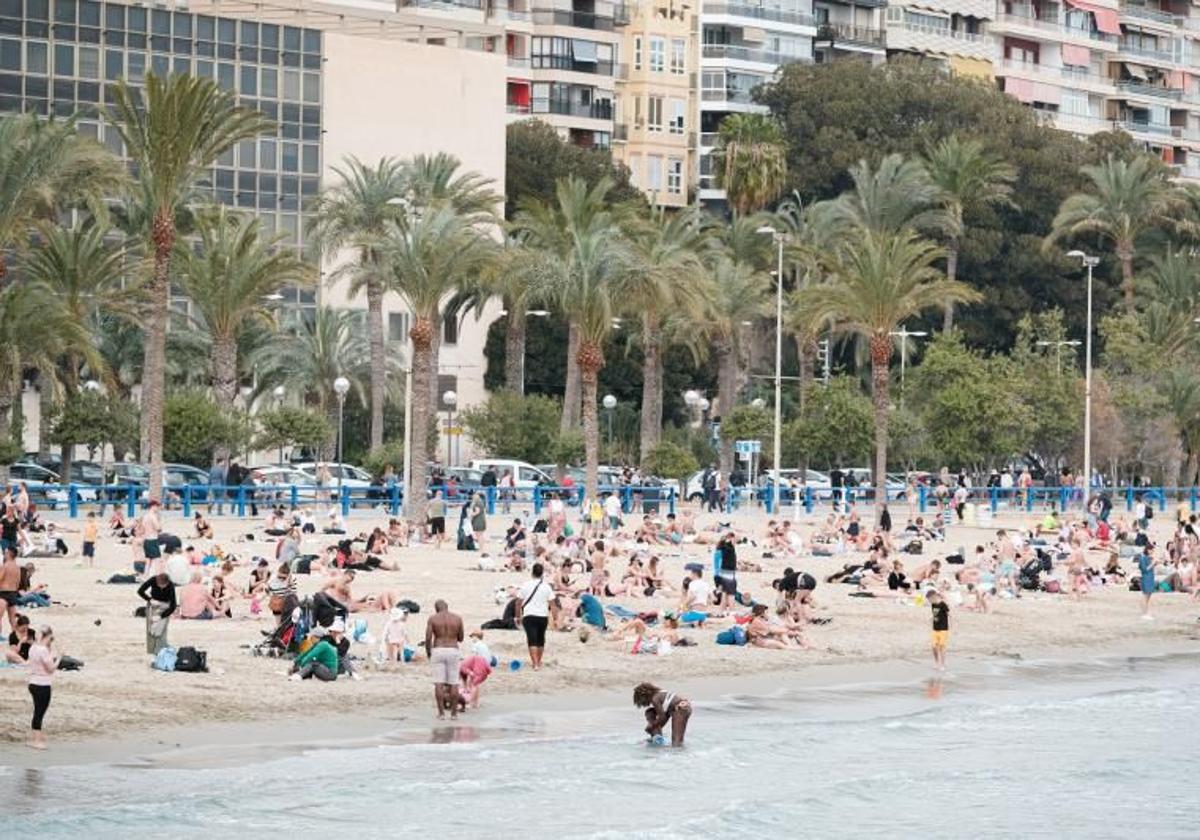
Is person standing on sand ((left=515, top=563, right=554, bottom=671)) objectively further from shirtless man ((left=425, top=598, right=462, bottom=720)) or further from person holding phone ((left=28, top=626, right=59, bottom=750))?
person holding phone ((left=28, top=626, right=59, bottom=750))

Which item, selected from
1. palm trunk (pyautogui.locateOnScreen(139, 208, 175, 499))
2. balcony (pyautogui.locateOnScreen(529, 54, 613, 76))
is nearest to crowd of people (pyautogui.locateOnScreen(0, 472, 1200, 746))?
palm trunk (pyautogui.locateOnScreen(139, 208, 175, 499))

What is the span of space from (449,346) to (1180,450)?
26.3 m

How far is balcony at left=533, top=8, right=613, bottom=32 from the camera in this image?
107m

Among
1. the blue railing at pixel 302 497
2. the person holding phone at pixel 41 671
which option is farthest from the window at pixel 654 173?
the person holding phone at pixel 41 671

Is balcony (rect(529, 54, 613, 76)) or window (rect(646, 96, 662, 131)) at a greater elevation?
balcony (rect(529, 54, 613, 76))

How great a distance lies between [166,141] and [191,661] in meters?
23.9

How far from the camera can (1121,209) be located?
9512cm

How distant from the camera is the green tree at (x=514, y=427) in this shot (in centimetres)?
7606

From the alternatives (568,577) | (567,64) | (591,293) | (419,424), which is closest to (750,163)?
(567,64)

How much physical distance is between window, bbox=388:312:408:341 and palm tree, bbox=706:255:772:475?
1209cm

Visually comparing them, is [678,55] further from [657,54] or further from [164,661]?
[164,661]

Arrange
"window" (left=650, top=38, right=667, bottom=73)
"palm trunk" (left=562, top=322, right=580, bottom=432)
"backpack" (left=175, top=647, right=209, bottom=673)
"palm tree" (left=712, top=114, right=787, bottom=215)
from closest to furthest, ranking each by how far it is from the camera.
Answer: "backpack" (left=175, top=647, right=209, bottom=673) < "palm trunk" (left=562, top=322, right=580, bottom=432) < "palm tree" (left=712, top=114, right=787, bottom=215) < "window" (left=650, top=38, right=667, bottom=73)

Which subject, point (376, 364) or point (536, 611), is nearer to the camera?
point (536, 611)

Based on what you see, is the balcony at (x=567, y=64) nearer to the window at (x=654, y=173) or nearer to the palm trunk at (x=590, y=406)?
the window at (x=654, y=173)
